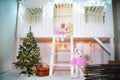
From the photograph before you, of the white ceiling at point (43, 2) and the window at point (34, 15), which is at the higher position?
the white ceiling at point (43, 2)

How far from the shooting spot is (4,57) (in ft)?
14.0

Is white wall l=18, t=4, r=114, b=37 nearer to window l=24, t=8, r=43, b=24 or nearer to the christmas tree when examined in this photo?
window l=24, t=8, r=43, b=24

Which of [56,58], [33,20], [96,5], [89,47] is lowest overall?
[56,58]

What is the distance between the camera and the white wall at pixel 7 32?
4.15m

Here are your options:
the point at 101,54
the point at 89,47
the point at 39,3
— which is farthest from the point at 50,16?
the point at 101,54

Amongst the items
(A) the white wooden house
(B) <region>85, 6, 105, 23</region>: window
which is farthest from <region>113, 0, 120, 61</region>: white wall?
(B) <region>85, 6, 105, 23</region>: window

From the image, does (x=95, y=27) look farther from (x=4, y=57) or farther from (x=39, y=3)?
(x=4, y=57)

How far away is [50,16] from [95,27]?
1.40 metres

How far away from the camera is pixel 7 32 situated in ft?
14.8

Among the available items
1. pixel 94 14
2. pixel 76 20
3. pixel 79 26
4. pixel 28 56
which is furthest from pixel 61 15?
pixel 28 56

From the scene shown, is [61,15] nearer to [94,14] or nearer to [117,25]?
[94,14]

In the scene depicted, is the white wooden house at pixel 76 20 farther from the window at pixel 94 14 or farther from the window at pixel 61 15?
the window at pixel 61 15

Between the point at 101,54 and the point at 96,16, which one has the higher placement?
the point at 96,16

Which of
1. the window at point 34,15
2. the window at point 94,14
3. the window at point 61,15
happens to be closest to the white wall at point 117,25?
the window at point 94,14
